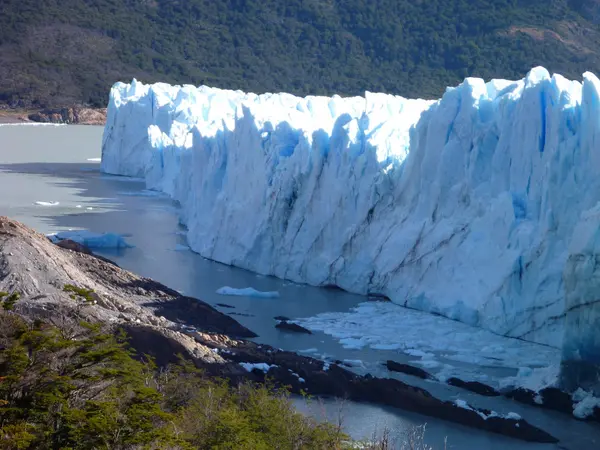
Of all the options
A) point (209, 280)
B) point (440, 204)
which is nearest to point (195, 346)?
point (440, 204)

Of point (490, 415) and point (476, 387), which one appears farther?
point (476, 387)

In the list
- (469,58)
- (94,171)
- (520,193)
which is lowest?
(94,171)

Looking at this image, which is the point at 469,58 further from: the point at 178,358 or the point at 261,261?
the point at 178,358

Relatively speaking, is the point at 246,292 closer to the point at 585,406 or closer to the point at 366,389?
the point at 366,389

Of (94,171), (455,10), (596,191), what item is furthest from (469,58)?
(596,191)

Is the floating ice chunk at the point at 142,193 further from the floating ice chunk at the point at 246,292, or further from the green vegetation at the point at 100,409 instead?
the green vegetation at the point at 100,409
